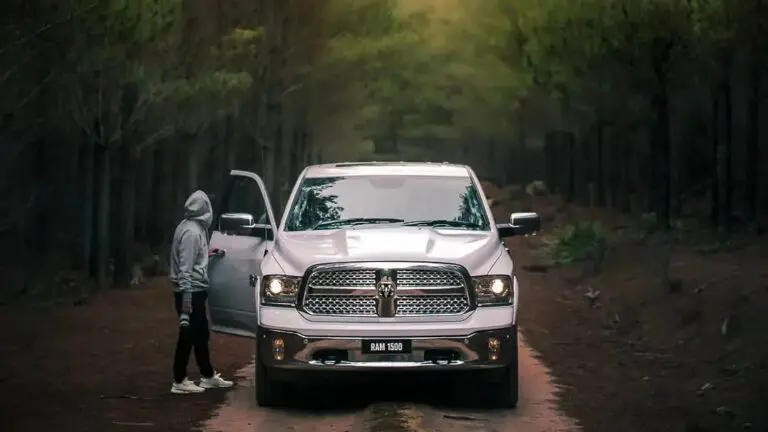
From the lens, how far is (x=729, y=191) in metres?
28.4

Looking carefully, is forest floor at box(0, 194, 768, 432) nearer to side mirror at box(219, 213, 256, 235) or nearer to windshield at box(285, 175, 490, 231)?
side mirror at box(219, 213, 256, 235)

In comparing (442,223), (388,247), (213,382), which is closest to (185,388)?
(213,382)

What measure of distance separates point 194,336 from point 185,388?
513 mm

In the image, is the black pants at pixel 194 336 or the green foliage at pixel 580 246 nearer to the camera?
the black pants at pixel 194 336

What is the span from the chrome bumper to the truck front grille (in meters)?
0.25

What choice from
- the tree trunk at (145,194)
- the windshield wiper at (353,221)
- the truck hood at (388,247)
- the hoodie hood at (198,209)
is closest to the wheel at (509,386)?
the truck hood at (388,247)

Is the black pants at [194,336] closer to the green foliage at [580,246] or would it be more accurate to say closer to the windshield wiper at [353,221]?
the windshield wiper at [353,221]

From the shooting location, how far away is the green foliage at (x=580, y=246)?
2758 centimetres

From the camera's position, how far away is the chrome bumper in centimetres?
981

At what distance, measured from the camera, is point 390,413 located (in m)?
9.63

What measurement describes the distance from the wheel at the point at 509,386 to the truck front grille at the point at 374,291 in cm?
58

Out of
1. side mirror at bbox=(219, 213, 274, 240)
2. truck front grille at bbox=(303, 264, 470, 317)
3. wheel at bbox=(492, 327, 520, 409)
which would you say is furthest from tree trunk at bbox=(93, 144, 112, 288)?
wheel at bbox=(492, 327, 520, 409)

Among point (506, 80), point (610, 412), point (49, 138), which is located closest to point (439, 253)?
point (610, 412)

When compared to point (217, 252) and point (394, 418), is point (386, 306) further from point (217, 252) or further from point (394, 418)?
point (217, 252)
